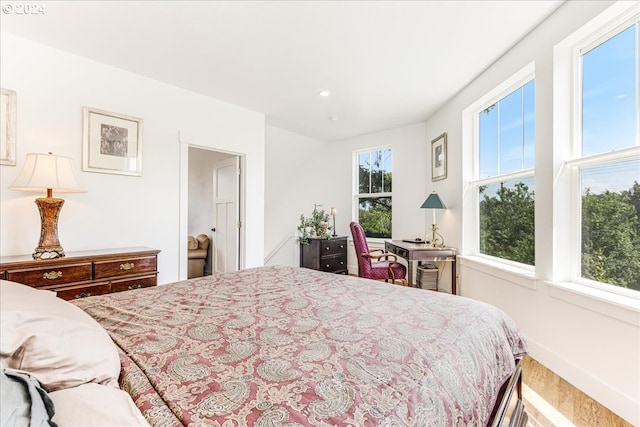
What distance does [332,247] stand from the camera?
5.02 m

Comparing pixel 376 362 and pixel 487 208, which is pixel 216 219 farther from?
pixel 376 362

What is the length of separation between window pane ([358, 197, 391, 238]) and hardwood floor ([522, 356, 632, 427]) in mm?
3332

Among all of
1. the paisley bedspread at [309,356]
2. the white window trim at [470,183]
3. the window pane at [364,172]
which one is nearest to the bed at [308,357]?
the paisley bedspread at [309,356]

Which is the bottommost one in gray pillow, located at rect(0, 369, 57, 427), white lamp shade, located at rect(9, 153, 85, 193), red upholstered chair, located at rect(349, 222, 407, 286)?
red upholstered chair, located at rect(349, 222, 407, 286)

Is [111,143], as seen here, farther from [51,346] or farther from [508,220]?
[508,220]

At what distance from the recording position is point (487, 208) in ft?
10.6

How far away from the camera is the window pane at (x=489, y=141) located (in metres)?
3.12

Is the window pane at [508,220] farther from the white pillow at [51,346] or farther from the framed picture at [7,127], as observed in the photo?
the framed picture at [7,127]

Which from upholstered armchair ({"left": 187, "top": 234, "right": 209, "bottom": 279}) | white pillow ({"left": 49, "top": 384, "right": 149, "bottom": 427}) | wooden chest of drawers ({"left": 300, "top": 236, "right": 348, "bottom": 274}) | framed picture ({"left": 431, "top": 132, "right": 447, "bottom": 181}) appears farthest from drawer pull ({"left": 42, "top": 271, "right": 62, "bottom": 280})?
framed picture ({"left": 431, "top": 132, "right": 447, "bottom": 181})

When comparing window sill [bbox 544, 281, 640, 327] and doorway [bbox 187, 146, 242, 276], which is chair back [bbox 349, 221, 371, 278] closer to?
doorway [bbox 187, 146, 242, 276]

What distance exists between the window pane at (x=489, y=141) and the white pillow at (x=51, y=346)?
3.48 m

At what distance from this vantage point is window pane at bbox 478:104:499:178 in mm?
3121

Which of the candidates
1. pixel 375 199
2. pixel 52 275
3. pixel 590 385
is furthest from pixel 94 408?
pixel 375 199

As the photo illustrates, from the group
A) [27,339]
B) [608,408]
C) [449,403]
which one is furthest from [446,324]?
[608,408]
